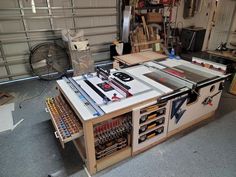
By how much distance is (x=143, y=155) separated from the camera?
5.86 ft

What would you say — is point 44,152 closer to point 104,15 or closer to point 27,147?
point 27,147

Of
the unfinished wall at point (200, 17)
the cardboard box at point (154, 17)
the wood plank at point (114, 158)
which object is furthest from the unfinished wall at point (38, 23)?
the wood plank at point (114, 158)

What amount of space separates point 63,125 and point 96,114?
0.36m

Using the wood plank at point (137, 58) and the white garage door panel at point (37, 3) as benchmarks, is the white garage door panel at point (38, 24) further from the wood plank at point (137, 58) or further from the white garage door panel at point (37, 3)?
the wood plank at point (137, 58)

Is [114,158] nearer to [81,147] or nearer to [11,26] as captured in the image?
[81,147]

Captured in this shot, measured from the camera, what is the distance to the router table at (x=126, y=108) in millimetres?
1453

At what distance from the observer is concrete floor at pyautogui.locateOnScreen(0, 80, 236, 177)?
162cm

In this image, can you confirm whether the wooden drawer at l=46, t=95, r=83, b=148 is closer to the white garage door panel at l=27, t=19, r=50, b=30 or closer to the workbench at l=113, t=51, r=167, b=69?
the workbench at l=113, t=51, r=167, b=69

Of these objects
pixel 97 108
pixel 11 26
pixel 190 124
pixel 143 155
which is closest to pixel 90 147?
pixel 97 108

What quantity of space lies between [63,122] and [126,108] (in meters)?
0.57

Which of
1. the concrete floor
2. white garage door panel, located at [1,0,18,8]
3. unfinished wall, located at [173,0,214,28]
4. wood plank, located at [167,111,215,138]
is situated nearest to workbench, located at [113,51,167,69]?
wood plank, located at [167,111,215,138]

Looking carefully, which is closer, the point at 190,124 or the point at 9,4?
the point at 190,124

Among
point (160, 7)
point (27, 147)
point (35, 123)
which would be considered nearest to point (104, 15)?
point (160, 7)

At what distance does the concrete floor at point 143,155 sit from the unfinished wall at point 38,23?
5.16ft
